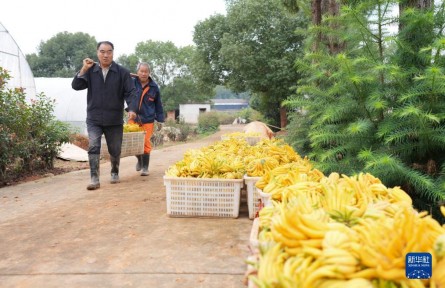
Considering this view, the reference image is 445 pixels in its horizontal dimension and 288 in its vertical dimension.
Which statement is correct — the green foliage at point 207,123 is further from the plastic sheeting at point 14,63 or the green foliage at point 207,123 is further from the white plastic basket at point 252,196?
the white plastic basket at point 252,196

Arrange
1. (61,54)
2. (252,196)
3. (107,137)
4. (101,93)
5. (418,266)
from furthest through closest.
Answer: (61,54) → (107,137) → (101,93) → (252,196) → (418,266)

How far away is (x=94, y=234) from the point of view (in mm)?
4289

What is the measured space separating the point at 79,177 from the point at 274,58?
18494 mm

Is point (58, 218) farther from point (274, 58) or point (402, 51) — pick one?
point (274, 58)

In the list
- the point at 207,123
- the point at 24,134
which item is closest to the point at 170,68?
the point at 207,123

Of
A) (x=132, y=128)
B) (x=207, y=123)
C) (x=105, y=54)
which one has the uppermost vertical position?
(x=105, y=54)

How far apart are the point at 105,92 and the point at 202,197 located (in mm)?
3071

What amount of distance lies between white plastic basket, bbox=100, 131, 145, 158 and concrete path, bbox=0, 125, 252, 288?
5.00ft

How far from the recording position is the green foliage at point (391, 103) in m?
3.76

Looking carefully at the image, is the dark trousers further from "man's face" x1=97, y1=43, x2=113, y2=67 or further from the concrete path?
"man's face" x1=97, y1=43, x2=113, y2=67

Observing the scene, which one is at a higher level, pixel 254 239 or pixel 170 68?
pixel 170 68

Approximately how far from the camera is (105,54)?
6770 mm

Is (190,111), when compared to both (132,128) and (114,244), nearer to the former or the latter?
(132,128)

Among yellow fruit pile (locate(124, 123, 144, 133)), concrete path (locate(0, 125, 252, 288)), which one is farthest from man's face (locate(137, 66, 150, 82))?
concrete path (locate(0, 125, 252, 288))
